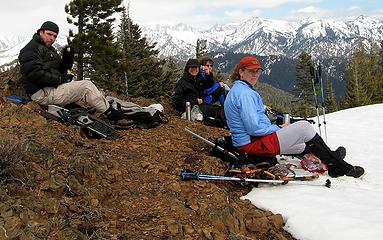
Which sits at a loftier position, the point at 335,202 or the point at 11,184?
the point at 11,184

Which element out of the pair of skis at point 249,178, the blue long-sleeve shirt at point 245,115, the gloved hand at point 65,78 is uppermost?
the gloved hand at point 65,78

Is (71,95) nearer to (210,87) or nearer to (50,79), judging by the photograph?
(50,79)

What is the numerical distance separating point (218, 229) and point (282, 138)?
243 centimetres

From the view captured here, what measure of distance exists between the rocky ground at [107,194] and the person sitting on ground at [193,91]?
12.4 ft

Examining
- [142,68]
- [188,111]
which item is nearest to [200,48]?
[142,68]

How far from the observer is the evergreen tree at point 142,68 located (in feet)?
115

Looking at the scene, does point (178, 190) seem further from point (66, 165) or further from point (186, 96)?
point (186, 96)

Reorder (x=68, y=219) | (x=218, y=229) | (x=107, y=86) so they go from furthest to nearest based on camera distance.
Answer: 1. (x=107, y=86)
2. (x=218, y=229)
3. (x=68, y=219)

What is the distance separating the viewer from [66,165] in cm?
545

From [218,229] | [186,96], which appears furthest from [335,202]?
[186,96]

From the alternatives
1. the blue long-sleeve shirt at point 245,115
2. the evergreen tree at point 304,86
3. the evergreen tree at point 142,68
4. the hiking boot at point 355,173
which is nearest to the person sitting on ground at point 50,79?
the blue long-sleeve shirt at point 245,115

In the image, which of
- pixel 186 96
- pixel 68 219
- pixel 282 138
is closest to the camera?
pixel 68 219

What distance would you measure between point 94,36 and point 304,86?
123 ft

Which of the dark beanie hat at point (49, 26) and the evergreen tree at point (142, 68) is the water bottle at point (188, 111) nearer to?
the dark beanie hat at point (49, 26)
